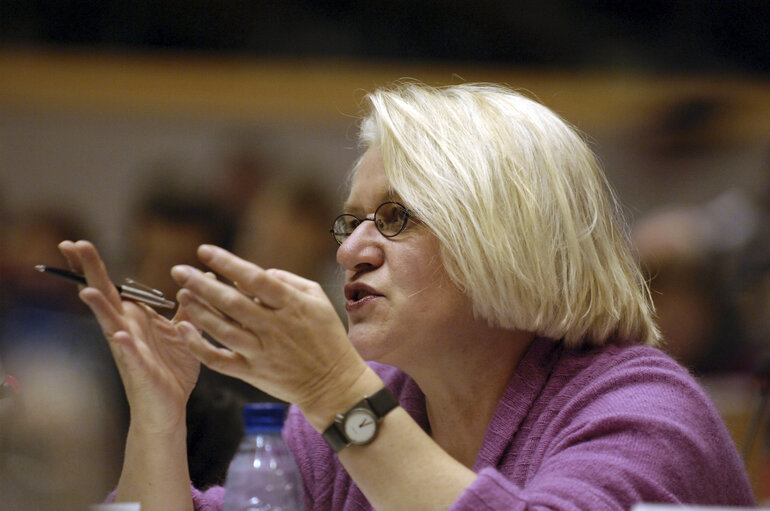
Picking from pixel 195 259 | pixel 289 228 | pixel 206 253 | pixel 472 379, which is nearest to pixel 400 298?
pixel 472 379

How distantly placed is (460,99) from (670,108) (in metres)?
1.91

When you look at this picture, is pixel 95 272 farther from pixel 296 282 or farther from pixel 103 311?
pixel 296 282

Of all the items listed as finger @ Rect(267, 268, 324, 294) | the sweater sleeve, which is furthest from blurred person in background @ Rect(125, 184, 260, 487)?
the sweater sleeve

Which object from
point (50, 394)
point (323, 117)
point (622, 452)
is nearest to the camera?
point (622, 452)

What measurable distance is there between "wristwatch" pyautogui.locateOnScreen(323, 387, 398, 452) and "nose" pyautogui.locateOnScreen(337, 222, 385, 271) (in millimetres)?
346

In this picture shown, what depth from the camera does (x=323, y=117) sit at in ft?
9.80

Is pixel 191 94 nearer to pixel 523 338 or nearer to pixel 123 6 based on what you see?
pixel 123 6

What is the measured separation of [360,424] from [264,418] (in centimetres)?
12

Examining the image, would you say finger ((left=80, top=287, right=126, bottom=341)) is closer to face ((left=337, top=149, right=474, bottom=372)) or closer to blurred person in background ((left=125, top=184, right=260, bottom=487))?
blurred person in background ((left=125, top=184, right=260, bottom=487))

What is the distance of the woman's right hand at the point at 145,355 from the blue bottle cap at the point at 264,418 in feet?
0.78

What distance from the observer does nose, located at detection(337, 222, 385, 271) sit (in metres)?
1.33

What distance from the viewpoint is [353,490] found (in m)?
1.41

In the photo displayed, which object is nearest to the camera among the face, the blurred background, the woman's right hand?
the woman's right hand

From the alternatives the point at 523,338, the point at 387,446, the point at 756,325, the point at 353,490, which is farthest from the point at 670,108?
the point at 387,446
